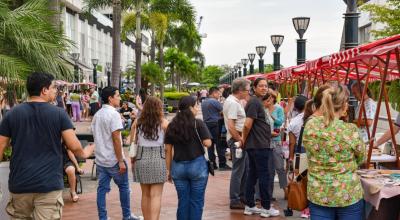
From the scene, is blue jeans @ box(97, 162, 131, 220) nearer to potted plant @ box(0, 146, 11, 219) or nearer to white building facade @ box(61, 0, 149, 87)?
potted plant @ box(0, 146, 11, 219)

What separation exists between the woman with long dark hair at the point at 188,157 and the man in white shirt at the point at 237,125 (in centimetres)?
142

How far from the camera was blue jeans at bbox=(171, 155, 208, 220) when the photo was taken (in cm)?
650

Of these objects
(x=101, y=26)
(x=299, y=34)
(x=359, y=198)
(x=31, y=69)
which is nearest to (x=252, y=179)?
(x=359, y=198)

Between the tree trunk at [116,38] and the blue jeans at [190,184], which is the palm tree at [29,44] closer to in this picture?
the blue jeans at [190,184]

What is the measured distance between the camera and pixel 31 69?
9242mm

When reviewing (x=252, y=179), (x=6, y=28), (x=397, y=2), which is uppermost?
(x=397, y=2)

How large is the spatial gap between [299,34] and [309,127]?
1313 centimetres

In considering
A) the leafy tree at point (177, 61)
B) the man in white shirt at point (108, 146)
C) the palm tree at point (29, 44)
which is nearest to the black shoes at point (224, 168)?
the palm tree at point (29, 44)

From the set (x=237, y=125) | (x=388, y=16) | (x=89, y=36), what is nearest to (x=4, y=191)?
(x=237, y=125)

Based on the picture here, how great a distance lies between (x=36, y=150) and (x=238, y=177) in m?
4.15

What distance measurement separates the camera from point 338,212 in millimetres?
4637

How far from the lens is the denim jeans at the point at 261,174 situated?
24.9 feet

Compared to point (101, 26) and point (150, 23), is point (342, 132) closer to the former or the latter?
point (150, 23)

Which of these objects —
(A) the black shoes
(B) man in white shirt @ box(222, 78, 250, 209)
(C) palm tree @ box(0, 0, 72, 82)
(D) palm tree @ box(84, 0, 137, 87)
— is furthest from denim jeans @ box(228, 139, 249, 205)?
(D) palm tree @ box(84, 0, 137, 87)
